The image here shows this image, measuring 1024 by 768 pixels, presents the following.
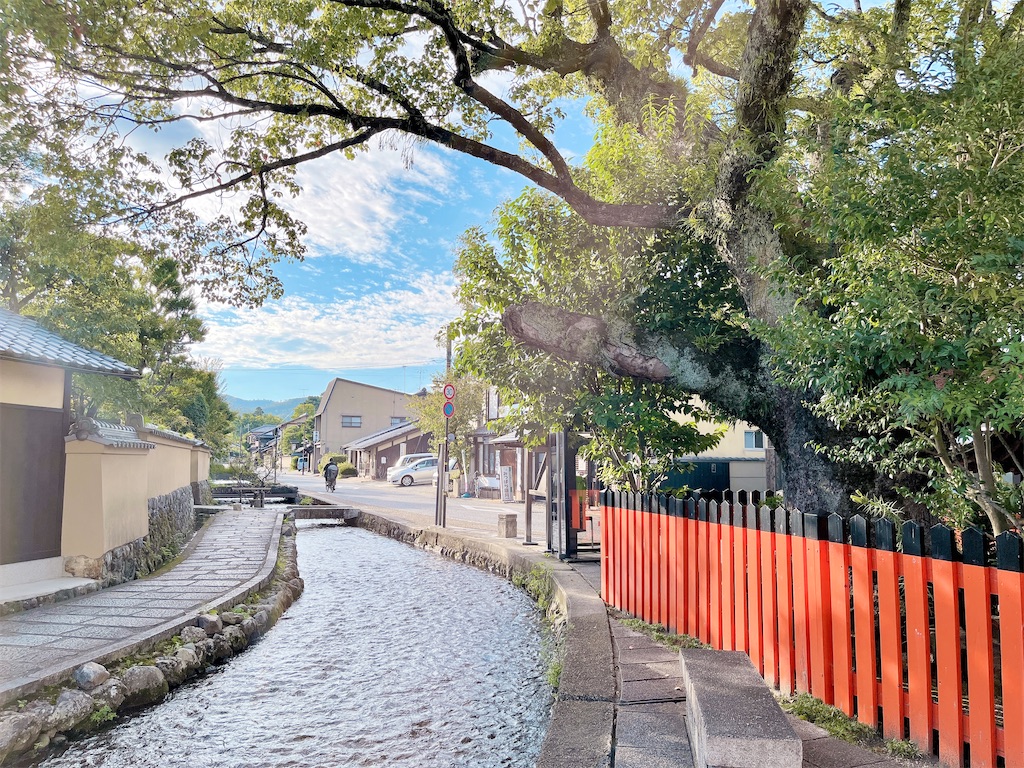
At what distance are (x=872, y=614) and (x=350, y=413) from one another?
60691mm

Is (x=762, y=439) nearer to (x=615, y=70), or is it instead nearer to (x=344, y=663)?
(x=615, y=70)

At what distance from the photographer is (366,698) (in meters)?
5.64

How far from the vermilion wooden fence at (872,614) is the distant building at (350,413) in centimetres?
5646

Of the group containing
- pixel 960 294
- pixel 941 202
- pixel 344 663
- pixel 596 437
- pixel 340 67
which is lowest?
pixel 344 663

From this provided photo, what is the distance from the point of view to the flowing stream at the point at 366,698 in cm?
450

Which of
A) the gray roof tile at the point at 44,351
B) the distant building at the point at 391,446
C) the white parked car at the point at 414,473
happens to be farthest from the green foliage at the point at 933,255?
the distant building at the point at 391,446

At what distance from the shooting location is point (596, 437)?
8.11m

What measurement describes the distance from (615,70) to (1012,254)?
5808 millimetres

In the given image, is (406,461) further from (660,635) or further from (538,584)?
(660,635)

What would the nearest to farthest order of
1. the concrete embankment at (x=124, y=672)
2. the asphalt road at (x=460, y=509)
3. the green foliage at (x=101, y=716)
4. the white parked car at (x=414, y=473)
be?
the concrete embankment at (x=124, y=672) < the green foliage at (x=101, y=716) < the asphalt road at (x=460, y=509) < the white parked car at (x=414, y=473)

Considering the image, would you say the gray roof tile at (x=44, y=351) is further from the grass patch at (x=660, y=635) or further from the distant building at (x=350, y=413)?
the distant building at (x=350, y=413)

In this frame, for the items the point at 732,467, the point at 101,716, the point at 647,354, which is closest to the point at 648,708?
the point at 647,354

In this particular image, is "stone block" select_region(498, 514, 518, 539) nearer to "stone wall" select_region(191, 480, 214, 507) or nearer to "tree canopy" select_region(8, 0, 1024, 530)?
"tree canopy" select_region(8, 0, 1024, 530)

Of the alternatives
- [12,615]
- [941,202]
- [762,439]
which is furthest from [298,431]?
[941,202]
